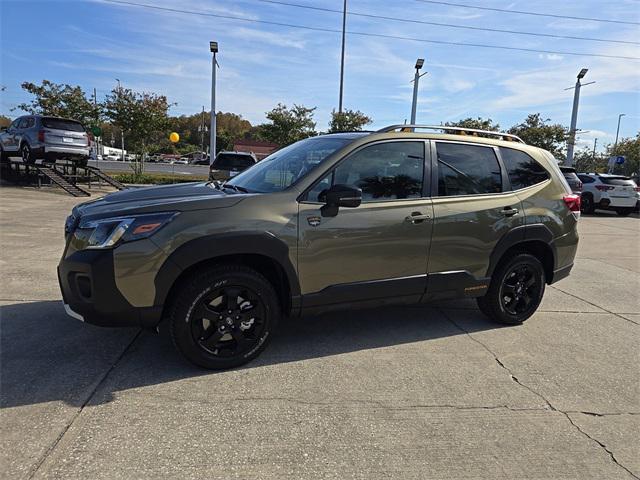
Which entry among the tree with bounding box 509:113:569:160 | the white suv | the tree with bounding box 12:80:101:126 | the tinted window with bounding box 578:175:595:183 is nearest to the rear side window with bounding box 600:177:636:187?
the white suv

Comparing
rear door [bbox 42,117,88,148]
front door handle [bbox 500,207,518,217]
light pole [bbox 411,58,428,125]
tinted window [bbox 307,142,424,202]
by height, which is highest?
light pole [bbox 411,58,428,125]

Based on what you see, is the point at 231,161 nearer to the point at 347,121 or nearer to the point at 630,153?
the point at 347,121

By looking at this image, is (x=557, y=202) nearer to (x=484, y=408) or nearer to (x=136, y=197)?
(x=484, y=408)

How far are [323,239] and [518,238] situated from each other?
6.97 feet

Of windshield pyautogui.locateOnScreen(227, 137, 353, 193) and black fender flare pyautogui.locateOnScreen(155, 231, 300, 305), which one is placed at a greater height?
windshield pyautogui.locateOnScreen(227, 137, 353, 193)

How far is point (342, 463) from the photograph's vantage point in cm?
254

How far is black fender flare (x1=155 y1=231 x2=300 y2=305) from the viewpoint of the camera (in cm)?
322

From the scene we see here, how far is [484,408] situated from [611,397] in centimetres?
108

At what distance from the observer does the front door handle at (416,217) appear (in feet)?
13.0

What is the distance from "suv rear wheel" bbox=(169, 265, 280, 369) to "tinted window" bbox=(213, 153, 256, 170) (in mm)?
12025

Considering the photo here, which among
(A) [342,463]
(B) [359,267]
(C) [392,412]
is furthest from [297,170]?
(A) [342,463]

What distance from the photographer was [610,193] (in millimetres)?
17953

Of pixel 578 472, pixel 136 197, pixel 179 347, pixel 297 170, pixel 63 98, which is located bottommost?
pixel 578 472

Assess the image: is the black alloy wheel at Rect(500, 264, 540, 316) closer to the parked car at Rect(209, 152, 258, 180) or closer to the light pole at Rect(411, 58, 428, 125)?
the parked car at Rect(209, 152, 258, 180)
